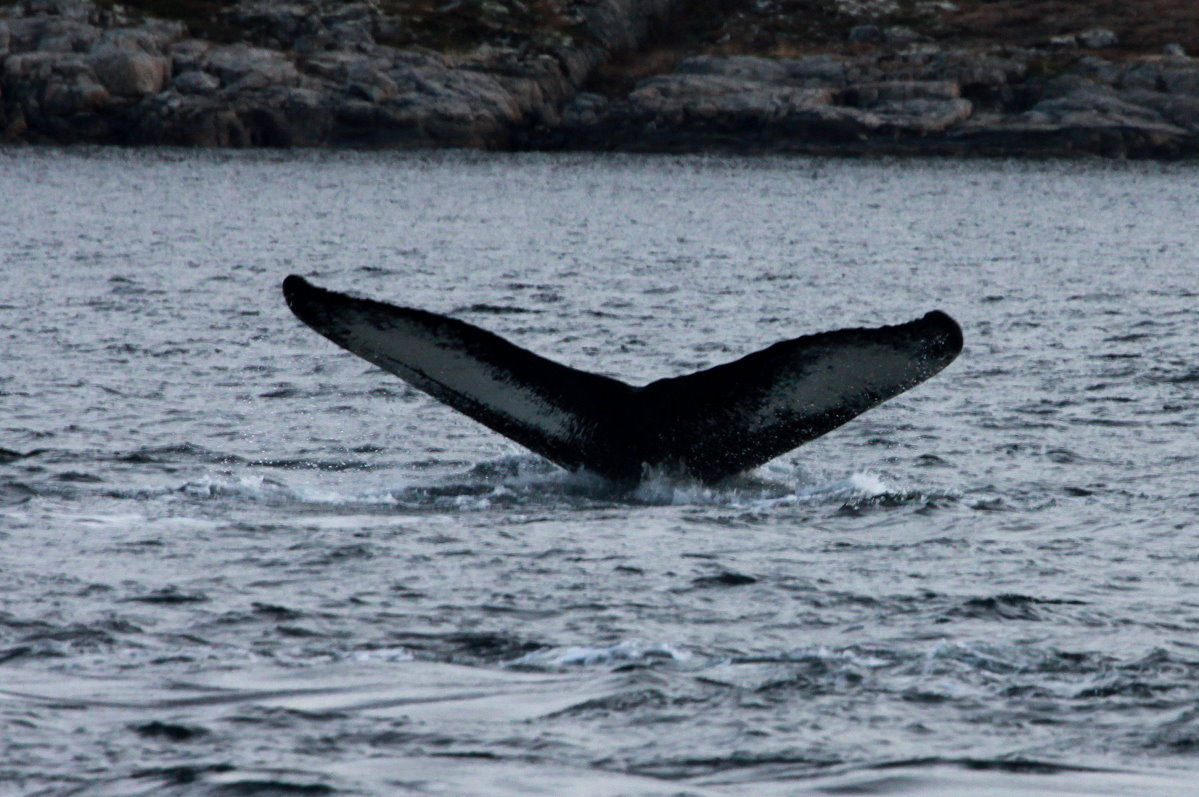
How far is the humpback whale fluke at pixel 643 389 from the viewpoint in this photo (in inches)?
397

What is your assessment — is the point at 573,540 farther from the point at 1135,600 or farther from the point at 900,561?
the point at 1135,600

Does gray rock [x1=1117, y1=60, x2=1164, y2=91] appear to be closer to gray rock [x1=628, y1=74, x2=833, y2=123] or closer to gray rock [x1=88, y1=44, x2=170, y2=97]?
gray rock [x1=628, y1=74, x2=833, y2=123]

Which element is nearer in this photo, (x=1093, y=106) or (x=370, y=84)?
(x=1093, y=106)

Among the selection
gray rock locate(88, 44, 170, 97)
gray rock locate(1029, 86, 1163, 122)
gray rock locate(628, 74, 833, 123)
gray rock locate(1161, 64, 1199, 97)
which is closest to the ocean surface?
gray rock locate(1029, 86, 1163, 122)

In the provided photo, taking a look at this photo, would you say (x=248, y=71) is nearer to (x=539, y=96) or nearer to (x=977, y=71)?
(x=539, y=96)

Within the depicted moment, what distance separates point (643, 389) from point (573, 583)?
132 cm

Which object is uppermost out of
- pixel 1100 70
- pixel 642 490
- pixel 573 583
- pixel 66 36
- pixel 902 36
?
pixel 902 36

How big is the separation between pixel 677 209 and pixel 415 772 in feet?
181

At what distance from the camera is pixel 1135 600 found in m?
9.95

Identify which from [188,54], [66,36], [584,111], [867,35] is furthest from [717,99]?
[66,36]

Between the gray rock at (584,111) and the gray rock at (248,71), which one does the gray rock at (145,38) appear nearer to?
the gray rock at (248,71)

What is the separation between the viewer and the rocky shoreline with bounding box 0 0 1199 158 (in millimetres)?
92812

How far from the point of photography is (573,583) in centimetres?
1010

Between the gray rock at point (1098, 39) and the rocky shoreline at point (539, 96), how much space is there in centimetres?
13
